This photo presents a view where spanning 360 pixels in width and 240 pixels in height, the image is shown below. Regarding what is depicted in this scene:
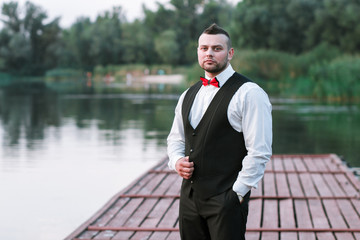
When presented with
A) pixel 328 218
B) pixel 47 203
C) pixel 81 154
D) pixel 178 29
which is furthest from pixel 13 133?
pixel 178 29

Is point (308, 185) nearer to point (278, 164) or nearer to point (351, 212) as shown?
point (351, 212)

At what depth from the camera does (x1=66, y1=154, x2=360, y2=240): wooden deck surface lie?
186 inches

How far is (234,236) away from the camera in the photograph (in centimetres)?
292

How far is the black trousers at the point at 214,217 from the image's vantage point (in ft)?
9.46

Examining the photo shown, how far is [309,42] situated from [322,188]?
30.7 meters

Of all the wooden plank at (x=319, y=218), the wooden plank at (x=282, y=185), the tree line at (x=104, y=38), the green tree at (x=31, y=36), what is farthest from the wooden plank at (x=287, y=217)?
the green tree at (x=31, y=36)

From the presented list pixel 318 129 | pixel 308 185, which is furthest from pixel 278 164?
pixel 318 129

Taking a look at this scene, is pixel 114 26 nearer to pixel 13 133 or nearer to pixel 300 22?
pixel 300 22

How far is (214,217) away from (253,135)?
0.44 metres

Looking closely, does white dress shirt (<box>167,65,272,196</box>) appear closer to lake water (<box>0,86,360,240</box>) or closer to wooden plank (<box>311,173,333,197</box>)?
lake water (<box>0,86,360,240</box>)

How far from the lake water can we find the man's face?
3.12m

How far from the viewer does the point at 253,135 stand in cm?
284

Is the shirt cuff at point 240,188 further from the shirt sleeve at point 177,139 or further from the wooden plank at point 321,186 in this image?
the wooden plank at point 321,186

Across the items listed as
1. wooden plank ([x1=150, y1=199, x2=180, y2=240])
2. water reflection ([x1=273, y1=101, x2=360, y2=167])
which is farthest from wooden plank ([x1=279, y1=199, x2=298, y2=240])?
water reflection ([x1=273, y1=101, x2=360, y2=167])
